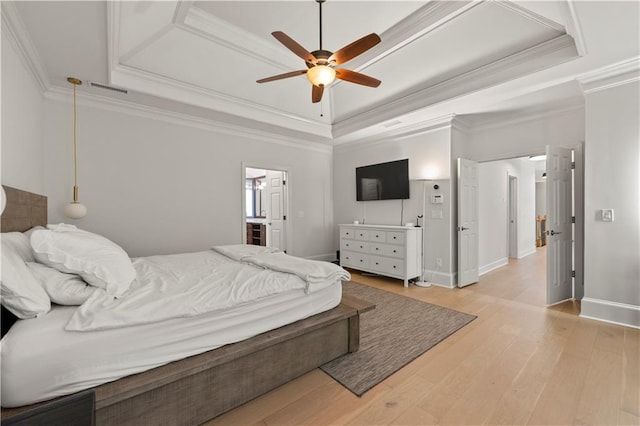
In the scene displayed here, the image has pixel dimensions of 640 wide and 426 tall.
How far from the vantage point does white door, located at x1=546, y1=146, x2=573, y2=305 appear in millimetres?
3309

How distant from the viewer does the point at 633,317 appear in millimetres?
2688

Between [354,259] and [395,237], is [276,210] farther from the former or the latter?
[395,237]

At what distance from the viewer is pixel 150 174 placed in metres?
3.76

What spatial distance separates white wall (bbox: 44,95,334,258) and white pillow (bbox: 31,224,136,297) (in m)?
2.18

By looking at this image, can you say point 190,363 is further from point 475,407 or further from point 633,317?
point 633,317

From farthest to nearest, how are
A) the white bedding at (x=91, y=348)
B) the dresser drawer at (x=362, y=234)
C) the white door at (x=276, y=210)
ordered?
1. the white door at (x=276, y=210)
2. the dresser drawer at (x=362, y=234)
3. the white bedding at (x=91, y=348)

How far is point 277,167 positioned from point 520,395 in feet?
14.5

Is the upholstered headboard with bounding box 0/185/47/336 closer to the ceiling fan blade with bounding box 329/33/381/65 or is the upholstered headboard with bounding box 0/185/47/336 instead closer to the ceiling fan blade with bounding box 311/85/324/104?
the ceiling fan blade with bounding box 311/85/324/104

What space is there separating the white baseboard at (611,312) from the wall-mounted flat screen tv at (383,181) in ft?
8.43

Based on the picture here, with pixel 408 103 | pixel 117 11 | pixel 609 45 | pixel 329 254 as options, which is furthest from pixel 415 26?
pixel 329 254

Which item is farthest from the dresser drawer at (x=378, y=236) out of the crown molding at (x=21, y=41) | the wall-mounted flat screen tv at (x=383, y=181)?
the crown molding at (x=21, y=41)

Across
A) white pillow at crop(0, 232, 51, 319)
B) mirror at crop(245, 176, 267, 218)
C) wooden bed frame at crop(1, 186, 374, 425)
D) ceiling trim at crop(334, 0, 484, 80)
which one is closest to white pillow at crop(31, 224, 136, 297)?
white pillow at crop(0, 232, 51, 319)

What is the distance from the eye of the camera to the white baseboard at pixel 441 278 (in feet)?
13.6

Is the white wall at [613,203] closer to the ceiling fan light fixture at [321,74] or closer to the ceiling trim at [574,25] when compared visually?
the ceiling trim at [574,25]
